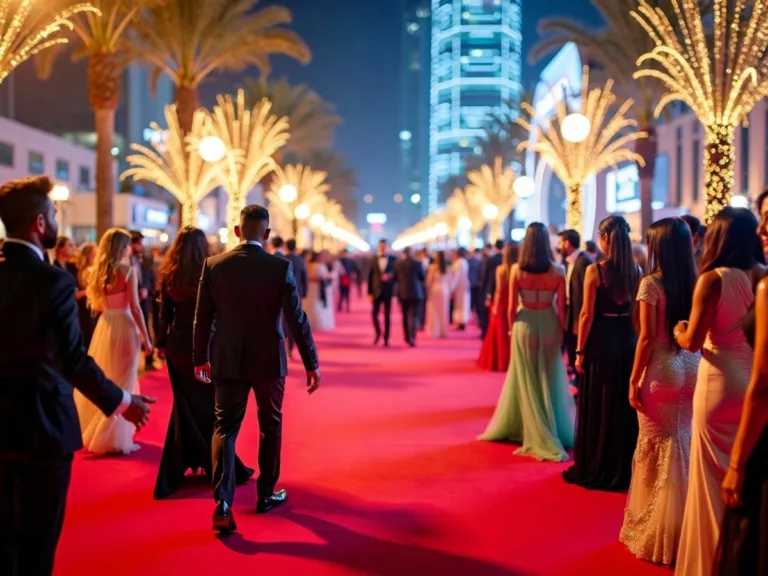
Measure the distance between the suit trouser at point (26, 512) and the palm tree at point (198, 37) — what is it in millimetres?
17381

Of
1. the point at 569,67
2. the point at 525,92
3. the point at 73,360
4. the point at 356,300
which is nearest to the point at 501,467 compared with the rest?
the point at 73,360

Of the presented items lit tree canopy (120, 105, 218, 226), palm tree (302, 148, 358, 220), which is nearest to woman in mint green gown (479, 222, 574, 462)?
lit tree canopy (120, 105, 218, 226)

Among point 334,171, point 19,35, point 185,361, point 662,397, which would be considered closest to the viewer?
point 662,397

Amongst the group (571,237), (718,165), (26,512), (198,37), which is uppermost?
(198,37)

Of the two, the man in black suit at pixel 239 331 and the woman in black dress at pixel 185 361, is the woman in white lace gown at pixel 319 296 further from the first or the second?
the man in black suit at pixel 239 331

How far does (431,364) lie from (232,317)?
31.4ft

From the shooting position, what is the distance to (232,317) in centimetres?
565

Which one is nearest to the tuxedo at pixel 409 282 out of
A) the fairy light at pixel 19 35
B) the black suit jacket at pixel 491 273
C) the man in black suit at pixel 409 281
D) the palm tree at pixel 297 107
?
the man in black suit at pixel 409 281

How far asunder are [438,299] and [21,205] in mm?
16989

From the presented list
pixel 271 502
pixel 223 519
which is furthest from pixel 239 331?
pixel 271 502

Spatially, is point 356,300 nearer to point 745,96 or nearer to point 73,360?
point 745,96

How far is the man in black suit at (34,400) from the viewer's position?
3449mm

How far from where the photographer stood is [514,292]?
8.55 m

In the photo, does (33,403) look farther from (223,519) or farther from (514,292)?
(514,292)
